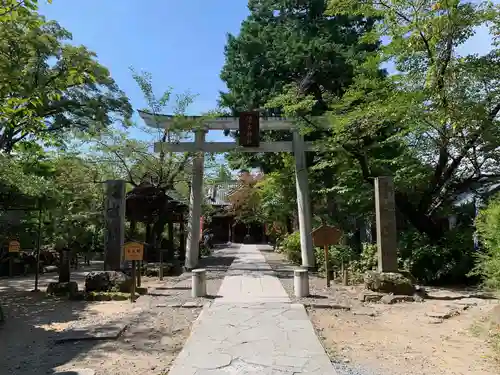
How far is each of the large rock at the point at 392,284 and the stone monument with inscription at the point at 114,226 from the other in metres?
6.40

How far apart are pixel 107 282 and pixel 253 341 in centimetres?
551

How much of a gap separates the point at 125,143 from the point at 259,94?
5212mm

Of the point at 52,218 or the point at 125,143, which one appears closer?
the point at 52,218

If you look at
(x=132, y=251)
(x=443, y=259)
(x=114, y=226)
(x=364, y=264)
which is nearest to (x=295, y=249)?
(x=364, y=264)

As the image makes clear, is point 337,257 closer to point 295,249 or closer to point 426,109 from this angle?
point 295,249

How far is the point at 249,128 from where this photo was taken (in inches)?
559

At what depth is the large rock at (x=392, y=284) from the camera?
936 centimetres

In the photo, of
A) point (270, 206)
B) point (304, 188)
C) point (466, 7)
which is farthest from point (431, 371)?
point (270, 206)

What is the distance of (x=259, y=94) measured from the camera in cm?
1499

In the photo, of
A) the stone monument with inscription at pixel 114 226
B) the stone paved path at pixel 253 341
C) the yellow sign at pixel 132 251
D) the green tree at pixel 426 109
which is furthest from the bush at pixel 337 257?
the stone monument with inscription at pixel 114 226

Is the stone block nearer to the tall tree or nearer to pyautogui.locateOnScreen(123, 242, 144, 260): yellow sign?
pyautogui.locateOnScreen(123, 242, 144, 260): yellow sign

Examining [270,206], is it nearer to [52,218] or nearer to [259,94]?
[259,94]

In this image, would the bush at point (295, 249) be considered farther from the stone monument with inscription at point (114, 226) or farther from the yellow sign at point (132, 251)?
the yellow sign at point (132, 251)

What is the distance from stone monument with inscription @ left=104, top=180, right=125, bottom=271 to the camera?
10672 millimetres
